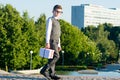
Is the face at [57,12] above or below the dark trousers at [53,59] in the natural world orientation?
above

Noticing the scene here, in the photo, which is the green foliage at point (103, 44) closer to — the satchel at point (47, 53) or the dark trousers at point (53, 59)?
the dark trousers at point (53, 59)

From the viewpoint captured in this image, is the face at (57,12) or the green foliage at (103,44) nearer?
the face at (57,12)

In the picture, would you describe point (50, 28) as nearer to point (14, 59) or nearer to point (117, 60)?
point (14, 59)

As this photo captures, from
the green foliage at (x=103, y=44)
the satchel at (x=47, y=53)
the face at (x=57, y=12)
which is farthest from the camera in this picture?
the green foliage at (x=103, y=44)

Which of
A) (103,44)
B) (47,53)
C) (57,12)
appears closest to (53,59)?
(47,53)

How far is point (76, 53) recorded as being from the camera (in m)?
69.4

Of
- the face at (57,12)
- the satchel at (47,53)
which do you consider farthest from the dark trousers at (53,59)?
the face at (57,12)

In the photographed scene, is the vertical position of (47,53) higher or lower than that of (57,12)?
lower

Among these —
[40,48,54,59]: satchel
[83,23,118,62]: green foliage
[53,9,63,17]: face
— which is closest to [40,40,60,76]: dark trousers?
[40,48,54,59]: satchel

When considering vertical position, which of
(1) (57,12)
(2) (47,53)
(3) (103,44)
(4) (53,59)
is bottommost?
(3) (103,44)

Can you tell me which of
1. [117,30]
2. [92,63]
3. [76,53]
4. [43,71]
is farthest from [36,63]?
[117,30]

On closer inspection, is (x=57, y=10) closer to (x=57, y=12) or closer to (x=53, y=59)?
(x=57, y=12)

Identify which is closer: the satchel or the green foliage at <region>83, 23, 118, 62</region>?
the satchel

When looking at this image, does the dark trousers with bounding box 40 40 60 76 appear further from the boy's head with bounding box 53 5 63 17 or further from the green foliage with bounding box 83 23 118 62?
the green foliage with bounding box 83 23 118 62
